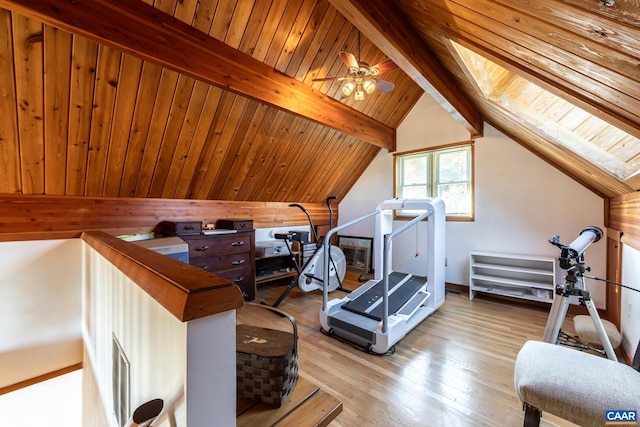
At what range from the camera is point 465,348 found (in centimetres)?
255

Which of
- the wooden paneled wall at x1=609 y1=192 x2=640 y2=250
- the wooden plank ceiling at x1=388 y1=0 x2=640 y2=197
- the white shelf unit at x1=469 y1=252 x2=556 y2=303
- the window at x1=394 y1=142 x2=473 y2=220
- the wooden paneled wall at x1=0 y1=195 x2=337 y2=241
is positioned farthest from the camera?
the window at x1=394 y1=142 x2=473 y2=220

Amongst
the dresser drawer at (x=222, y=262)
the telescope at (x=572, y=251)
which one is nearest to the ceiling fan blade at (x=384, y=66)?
the telescope at (x=572, y=251)

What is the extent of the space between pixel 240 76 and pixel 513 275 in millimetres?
4474

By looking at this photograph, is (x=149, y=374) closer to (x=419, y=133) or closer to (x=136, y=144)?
(x=136, y=144)

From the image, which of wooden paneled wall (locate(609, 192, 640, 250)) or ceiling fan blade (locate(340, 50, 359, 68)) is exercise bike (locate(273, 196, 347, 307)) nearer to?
ceiling fan blade (locate(340, 50, 359, 68))

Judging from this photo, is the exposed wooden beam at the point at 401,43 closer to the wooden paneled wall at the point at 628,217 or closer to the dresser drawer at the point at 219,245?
the wooden paneled wall at the point at 628,217

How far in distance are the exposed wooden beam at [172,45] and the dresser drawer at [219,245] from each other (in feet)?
6.23

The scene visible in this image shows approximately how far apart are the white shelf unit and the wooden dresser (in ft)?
10.9

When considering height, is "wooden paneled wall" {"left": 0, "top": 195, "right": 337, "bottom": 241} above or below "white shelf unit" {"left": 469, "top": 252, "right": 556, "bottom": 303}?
above

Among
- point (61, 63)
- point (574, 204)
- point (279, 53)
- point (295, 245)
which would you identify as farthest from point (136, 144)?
point (574, 204)

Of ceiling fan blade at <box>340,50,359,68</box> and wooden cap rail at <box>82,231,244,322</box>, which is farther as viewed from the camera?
ceiling fan blade at <box>340,50,359,68</box>

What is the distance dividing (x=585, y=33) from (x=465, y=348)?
2594mm

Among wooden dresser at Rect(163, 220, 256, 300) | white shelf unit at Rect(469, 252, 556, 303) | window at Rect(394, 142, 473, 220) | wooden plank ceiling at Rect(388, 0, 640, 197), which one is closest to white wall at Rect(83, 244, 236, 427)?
wooden plank ceiling at Rect(388, 0, 640, 197)
